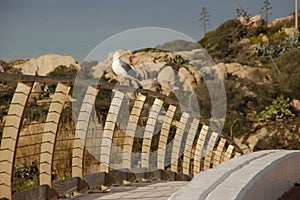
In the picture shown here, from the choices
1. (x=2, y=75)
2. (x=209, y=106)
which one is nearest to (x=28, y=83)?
(x=2, y=75)

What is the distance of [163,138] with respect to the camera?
6797 mm

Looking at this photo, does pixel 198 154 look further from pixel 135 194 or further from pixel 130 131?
pixel 135 194

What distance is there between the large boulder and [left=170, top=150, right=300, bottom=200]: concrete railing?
2634cm

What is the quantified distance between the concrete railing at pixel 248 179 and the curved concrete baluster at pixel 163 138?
202 centimetres

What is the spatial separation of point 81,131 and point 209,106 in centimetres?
2644

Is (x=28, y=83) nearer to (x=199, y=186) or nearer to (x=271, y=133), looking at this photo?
(x=199, y=186)

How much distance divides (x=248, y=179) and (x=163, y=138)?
3.58m

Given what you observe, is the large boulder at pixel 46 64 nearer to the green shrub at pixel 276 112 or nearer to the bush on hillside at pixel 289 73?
the green shrub at pixel 276 112

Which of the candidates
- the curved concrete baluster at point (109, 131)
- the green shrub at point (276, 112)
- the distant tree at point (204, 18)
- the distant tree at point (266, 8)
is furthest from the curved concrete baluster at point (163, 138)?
the distant tree at point (266, 8)

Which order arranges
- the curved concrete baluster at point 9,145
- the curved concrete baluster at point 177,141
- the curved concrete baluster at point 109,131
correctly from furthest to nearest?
1. the curved concrete baluster at point 177,141
2. the curved concrete baluster at point 109,131
3. the curved concrete baluster at point 9,145

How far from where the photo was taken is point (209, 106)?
30.9 meters

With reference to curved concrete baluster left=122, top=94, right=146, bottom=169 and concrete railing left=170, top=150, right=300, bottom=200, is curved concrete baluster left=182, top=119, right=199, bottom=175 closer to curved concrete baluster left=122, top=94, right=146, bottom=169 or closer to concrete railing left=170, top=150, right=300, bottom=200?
curved concrete baluster left=122, top=94, right=146, bottom=169

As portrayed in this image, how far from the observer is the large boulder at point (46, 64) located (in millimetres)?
30814

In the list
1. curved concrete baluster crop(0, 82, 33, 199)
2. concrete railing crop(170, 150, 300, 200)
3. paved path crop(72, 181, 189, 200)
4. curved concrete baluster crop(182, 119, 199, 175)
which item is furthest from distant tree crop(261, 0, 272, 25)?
curved concrete baluster crop(0, 82, 33, 199)
